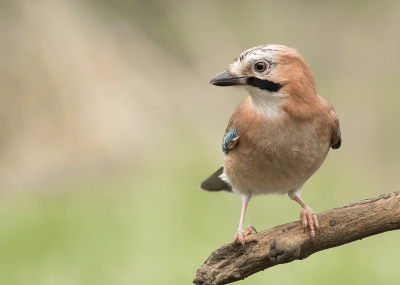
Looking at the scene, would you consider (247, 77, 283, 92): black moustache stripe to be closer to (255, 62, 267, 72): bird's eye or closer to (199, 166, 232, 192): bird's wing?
(255, 62, 267, 72): bird's eye

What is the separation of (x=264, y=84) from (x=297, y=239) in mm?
1052

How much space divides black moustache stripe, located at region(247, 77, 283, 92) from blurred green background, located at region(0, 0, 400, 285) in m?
3.37

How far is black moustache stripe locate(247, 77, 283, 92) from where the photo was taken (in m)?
2.99

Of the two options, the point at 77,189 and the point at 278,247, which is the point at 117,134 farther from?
the point at 278,247

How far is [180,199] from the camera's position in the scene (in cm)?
660

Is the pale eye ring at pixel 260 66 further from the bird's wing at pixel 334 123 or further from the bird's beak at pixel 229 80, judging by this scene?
the bird's wing at pixel 334 123

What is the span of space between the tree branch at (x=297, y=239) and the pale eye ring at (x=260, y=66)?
110 centimetres

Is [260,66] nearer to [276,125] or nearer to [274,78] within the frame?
[274,78]

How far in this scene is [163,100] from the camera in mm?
7840

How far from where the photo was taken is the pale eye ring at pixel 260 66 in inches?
116

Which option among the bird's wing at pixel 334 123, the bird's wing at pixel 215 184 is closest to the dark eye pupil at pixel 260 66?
the bird's wing at pixel 334 123

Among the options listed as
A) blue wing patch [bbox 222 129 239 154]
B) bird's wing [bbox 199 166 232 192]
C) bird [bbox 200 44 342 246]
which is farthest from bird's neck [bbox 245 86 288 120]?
bird's wing [bbox 199 166 232 192]

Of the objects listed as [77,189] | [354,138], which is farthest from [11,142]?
[354,138]

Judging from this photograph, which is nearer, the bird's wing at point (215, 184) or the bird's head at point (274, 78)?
the bird's head at point (274, 78)
